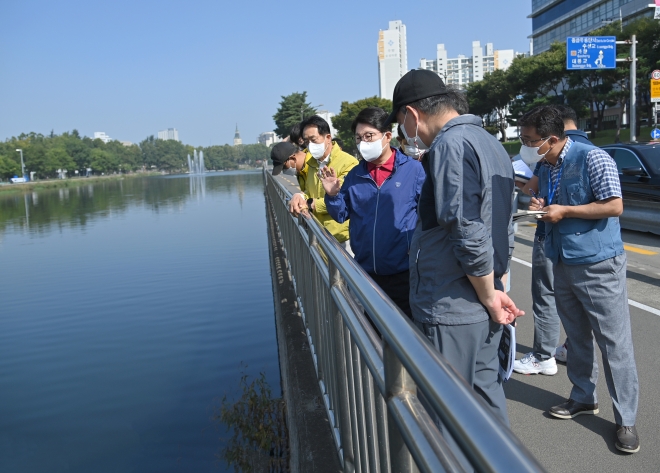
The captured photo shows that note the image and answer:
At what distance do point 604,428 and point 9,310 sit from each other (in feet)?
41.1

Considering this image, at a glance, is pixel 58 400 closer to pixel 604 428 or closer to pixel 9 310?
pixel 9 310

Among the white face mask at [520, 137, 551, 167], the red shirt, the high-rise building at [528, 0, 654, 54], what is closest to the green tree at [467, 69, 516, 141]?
the high-rise building at [528, 0, 654, 54]

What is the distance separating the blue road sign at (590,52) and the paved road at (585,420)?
1930 cm

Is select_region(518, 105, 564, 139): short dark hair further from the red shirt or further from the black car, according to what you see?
the black car

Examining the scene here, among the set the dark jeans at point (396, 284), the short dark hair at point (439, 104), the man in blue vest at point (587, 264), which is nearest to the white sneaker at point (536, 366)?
the man in blue vest at point (587, 264)

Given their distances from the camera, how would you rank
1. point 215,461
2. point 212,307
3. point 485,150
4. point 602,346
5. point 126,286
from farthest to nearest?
point 126,286 < point 212,307 < point 215,461 < point 602,346 < point 485,150

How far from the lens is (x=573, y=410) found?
3707mm

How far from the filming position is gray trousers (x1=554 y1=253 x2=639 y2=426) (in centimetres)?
333

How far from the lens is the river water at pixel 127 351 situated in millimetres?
7031

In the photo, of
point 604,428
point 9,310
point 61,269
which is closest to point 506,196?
point 604,428

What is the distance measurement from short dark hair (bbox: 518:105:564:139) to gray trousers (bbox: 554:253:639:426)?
2.38ft

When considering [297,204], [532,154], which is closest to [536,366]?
[532,154]

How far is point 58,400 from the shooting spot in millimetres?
8508

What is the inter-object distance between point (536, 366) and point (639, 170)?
7493 mm
